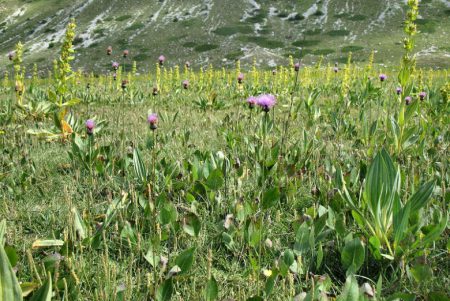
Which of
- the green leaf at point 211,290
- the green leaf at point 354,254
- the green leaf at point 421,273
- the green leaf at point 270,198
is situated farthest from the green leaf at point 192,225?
the green leaf at point 421,273

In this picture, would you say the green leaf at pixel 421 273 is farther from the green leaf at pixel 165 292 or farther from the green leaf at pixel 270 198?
the green leaf at pixel 165 292

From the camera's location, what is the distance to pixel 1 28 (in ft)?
240

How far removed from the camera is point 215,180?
9.82 ft

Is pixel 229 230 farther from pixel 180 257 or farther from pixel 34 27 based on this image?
pixel 34 27

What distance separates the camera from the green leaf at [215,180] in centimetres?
295

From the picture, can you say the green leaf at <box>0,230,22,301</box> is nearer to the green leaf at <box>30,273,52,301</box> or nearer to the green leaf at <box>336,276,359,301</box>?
the green leaf at <box>30,273,52,301</box>

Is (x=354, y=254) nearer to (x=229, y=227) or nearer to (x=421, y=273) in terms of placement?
(x=421, y=273)

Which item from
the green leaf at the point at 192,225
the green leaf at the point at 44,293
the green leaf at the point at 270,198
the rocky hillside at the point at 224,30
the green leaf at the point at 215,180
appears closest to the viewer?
the green leaf at the point at 44,293

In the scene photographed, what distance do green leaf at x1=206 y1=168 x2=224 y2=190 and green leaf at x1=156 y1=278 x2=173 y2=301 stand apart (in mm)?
1304

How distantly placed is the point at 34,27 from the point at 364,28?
191ft

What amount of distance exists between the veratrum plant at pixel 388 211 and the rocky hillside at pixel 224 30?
29.6 meters

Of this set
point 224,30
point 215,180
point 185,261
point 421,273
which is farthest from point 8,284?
point 224,30

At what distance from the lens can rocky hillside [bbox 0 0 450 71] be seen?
43.7 metres

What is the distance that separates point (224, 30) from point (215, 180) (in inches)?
2107
